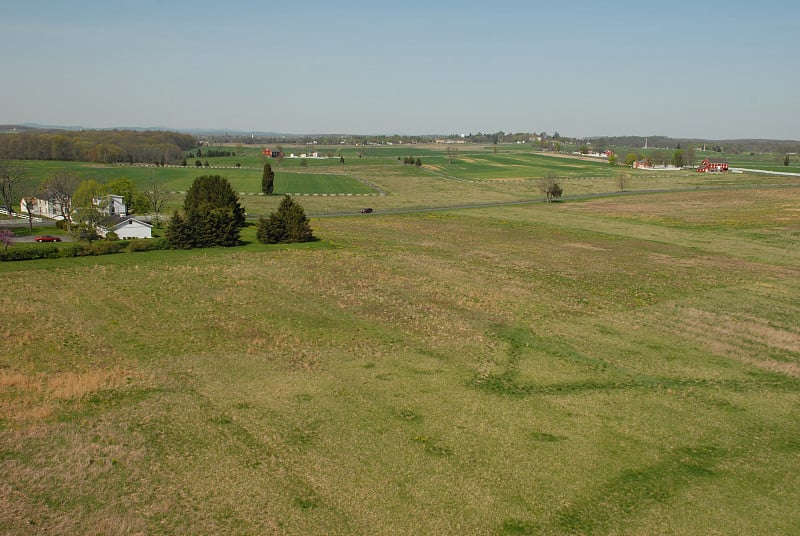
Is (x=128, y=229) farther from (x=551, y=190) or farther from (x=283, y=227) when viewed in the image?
(x=551, y=190)

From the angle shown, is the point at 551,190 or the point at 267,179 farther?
the point at 551,190

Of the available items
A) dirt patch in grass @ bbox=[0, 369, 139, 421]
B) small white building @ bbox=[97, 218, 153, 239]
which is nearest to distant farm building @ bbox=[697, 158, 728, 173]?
small white building @ bbox=[97, 218, 153, 239]

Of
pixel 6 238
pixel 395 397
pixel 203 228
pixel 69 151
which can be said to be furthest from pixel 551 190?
pixel 69 151

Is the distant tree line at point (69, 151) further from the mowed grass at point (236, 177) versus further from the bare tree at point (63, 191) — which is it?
the bare tree at point (63, 191)

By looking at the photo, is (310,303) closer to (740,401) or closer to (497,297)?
(497,297)

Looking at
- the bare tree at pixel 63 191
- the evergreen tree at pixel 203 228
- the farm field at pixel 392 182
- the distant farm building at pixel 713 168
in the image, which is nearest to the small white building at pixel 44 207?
the bare tree at pixel 63 191

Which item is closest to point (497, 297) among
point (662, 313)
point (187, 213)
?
point (662, 313)
